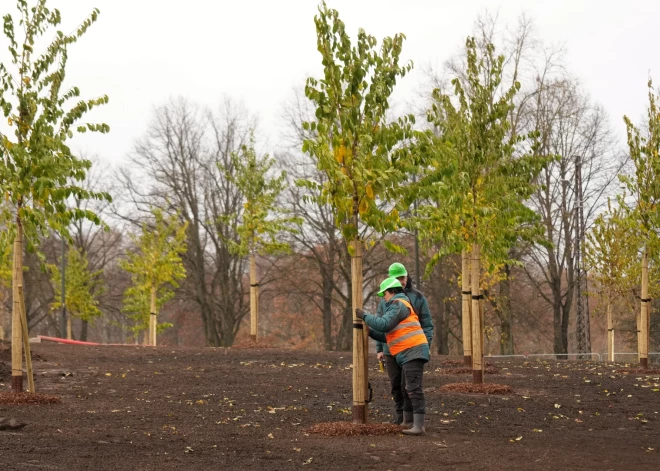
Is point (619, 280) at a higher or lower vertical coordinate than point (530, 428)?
higher

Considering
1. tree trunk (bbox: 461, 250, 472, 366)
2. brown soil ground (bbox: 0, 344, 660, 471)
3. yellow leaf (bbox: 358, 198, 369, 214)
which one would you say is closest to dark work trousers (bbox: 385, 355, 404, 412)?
brown soil ground (bbox: 0, 344, 660, 471)

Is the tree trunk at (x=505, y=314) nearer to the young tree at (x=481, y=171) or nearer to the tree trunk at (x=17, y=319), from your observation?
the young tree at (x=481, y=171)

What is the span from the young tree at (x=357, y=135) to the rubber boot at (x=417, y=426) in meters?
0.59

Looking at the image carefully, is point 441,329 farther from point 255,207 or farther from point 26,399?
point 26,399

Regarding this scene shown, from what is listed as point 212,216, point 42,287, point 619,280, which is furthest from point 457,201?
point 42,287

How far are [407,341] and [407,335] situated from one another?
6 centimetres

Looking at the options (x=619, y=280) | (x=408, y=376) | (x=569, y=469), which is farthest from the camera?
(x=619, y=280)

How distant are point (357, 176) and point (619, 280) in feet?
69.8

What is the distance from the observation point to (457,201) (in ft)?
46.8

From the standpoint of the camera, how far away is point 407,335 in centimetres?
1002

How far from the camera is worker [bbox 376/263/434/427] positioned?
1046 centimetres

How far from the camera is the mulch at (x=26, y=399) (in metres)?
12.3

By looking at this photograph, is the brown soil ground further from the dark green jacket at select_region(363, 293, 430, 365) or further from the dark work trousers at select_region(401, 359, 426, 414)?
the dark green jacket at select_region(363, 293, 430, 365)

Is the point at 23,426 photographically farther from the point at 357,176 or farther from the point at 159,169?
the point at 159,169
